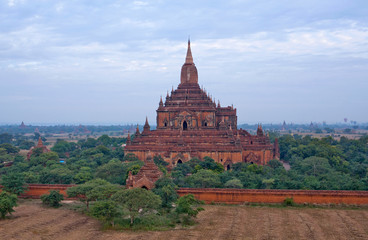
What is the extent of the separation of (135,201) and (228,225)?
23.3 feet

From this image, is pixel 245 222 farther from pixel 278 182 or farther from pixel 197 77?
pixel 197 77

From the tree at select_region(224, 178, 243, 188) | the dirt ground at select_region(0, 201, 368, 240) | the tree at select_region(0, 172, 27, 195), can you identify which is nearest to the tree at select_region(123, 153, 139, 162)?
the tree at select_region(0, 172, 27, 195)

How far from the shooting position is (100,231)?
1145 inches

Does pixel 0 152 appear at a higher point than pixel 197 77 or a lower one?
Result: lower

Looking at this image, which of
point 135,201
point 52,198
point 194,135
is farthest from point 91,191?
point 194,135

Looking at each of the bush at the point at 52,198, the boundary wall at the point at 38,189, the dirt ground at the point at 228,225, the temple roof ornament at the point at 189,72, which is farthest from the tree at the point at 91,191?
the temple roof ornament at the point at 189,72

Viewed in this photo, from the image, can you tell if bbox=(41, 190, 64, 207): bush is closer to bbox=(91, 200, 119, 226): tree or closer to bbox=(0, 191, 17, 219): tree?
bbox=(0, 191, 17, 219): tree

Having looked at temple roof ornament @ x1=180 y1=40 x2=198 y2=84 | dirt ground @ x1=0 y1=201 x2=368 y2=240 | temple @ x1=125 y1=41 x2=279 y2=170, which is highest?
temple roof ornament @ x1=180 y1=40 x2=198 y2=84

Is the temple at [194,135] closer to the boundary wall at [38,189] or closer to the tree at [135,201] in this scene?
the boundary wall at [38,189]

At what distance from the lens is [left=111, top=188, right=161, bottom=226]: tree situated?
99.7 ft

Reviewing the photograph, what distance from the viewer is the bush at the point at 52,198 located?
3647 centimetres

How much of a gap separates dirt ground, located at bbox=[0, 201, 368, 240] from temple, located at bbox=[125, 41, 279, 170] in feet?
68.6

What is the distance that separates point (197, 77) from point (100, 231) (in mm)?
45160

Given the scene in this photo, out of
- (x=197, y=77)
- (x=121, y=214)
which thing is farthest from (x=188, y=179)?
(x=197, y=77)
